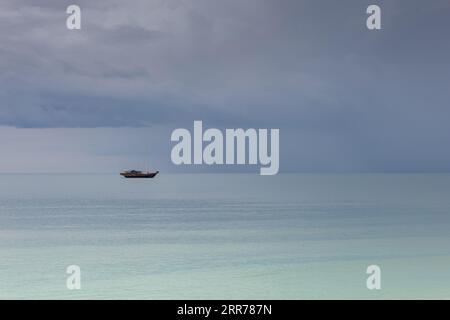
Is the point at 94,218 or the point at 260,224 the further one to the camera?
the point at 94,218

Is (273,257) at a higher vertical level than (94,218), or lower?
lower

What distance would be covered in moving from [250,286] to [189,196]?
76.2 ft

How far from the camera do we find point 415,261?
520 inches

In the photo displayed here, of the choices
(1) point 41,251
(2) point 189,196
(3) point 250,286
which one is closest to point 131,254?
(1) point 41,251

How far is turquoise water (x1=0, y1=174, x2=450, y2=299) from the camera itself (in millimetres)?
11516

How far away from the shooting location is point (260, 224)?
845 inches

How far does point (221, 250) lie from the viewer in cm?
1583

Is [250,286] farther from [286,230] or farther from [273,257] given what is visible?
[286,230]

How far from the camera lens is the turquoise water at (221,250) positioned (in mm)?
11516

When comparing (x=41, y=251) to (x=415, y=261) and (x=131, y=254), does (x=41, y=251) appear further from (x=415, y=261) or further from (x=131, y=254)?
(x=415, y=261)

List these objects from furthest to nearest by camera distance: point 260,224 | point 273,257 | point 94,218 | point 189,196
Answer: point 189,196 < point 94,218 < point 260,224 < point 273,257
